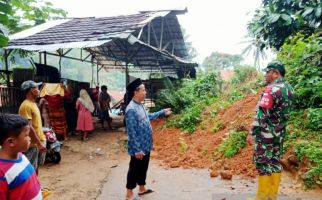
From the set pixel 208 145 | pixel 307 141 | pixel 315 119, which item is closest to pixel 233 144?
pixel 208 145

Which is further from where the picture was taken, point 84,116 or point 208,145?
point 84,116

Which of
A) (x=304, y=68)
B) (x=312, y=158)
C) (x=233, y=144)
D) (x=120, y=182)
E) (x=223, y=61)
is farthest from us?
(x=223, y=61)

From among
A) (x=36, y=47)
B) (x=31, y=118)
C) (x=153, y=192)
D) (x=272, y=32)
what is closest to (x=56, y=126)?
(x=36, y=47)

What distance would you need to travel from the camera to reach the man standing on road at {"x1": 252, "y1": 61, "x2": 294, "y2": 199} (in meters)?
3.74

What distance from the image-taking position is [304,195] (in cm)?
451

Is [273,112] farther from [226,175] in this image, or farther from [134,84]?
[226,175]

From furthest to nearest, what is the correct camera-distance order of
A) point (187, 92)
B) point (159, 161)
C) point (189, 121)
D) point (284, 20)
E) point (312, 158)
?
point (187, 92) → point (189, 121) → point (284, 20) → point (159, 161) → point (312, 158)

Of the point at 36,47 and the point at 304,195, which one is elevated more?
the point at 36,47

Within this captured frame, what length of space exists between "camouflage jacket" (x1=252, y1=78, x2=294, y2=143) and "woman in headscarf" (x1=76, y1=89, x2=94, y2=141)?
6.53 meters

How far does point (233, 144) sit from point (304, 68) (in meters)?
2.70

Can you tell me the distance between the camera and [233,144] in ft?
21.5

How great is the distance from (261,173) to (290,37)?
18.2ft

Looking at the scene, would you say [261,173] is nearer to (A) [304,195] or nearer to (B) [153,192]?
(A) [304,195]

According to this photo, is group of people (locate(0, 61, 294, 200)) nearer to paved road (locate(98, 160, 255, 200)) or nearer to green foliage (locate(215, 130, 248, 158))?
paved road (locate(98, 160, 255, 200))
